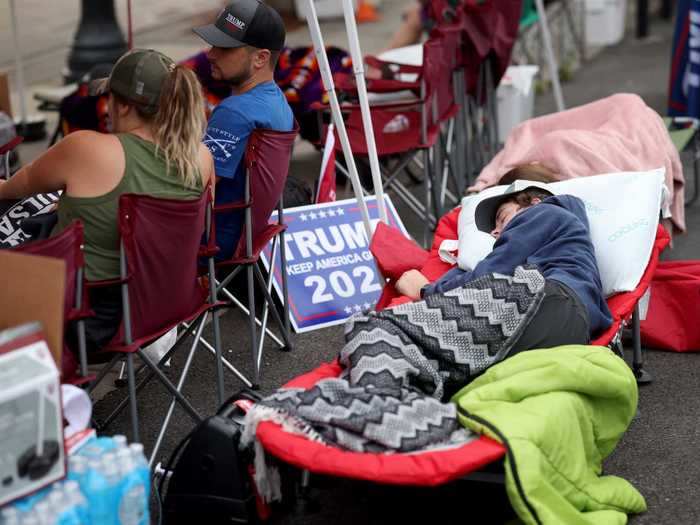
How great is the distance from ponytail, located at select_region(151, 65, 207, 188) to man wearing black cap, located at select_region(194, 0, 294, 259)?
2.15 feet

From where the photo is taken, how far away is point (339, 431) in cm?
330

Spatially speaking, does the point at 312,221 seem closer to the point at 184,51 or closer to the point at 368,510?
the point at 368,510

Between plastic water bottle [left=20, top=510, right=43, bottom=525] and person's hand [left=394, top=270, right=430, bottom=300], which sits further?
person's hand [left=394, top=270, right=430, bottom=300]

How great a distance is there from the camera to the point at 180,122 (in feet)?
13.1

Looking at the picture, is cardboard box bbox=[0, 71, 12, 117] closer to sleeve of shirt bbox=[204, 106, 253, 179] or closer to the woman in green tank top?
sleeve of shirt bbox=[204, 106, 253, 179]

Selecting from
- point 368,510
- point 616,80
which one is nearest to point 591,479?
point 368,510

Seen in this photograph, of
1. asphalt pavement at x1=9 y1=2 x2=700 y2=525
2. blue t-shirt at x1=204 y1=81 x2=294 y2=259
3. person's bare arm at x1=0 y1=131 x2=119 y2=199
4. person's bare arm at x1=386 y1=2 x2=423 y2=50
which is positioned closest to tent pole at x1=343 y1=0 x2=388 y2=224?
blue t-shirt at x1=204 y1=81 x2=294 y2=259

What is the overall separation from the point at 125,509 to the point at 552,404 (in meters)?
1.20

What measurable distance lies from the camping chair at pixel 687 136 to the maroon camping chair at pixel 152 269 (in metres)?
3.35

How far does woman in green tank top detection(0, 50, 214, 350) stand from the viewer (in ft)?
12.3

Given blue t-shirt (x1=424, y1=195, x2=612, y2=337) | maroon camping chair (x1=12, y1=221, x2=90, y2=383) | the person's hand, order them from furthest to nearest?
the person's hand, blue t-shirt (x1=424, y1=195, x2=612, y2=337), maroon camping chair (x1=12, y1=221, x2=90, y2=383)

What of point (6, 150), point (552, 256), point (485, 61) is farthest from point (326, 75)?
point (485, 61)

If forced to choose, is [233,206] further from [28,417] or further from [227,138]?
[28,417]

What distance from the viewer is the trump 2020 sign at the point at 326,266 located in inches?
217
